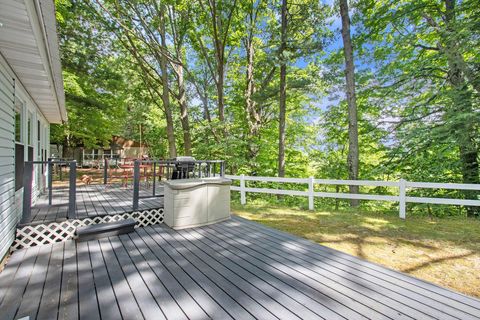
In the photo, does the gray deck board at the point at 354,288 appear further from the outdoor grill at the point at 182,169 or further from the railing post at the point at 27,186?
the railing post at the point at 27,186

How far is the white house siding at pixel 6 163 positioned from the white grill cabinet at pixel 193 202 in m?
2.08

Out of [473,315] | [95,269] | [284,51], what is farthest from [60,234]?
[284,51]

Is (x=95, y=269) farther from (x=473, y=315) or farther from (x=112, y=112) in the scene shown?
(x=112, y=112)

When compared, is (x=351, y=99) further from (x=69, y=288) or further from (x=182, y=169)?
(x=69, y=288)

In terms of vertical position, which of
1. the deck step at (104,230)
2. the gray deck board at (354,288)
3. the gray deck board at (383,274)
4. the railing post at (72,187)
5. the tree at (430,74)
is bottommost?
the gray deck board at (383,274)

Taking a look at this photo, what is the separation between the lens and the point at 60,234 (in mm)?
3410

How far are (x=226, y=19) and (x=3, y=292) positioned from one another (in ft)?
33.5

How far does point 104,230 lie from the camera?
3535mm

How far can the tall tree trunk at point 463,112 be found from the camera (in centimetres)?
525

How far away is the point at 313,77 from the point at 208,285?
884 cm

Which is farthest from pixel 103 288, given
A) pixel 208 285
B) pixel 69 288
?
pixel 208 285

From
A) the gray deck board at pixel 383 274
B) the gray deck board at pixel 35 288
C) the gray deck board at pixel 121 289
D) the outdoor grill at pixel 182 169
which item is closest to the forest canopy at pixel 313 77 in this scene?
the outdoor grill at pixel 182 169

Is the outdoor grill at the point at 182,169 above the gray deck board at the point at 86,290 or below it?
above

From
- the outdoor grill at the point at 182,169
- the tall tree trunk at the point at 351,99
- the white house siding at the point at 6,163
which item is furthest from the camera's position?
the tall tree trunk at the point at 351,99
